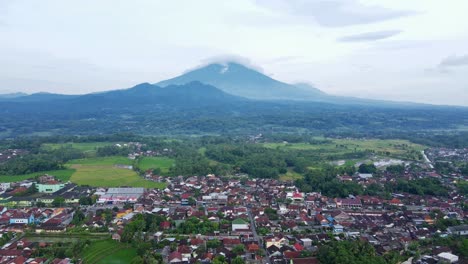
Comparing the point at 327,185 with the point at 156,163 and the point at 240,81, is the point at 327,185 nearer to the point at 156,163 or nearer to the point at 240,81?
the point at 156,163

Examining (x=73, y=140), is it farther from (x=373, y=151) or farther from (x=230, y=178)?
(x=373, y=151)

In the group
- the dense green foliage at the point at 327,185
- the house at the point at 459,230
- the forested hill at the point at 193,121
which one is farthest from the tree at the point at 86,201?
the forested hill at the point at 193,121

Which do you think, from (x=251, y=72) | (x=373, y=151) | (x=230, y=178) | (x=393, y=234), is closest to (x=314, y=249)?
(x=393, y=234)

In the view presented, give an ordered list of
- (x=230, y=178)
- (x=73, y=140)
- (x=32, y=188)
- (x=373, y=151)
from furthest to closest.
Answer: (x=73, y=140) < (x=373, y=151) < (x=230, y=178) < (x=32, y=188)

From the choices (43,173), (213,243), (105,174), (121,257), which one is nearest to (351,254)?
(213,243)

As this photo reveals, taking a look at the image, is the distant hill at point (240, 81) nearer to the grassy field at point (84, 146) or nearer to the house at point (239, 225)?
the grassy field at point (84, 146)
